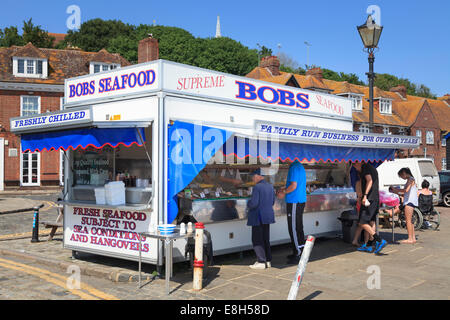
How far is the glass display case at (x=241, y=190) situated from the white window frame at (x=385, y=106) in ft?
124

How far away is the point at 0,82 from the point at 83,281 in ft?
92.1

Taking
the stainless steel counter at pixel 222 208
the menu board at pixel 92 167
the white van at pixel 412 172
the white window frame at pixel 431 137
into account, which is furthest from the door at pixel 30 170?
the white window frame at pixel 431 137

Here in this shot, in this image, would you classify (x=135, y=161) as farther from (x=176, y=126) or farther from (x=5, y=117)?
(x=5, y=117)

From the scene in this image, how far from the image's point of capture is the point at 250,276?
7.50m

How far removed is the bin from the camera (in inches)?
424

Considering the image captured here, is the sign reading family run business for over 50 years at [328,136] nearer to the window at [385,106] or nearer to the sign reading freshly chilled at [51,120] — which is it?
the sign reading freshly chilled at [51,120]

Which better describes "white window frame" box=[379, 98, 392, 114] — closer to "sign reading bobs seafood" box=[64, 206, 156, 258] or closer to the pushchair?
the pushchair

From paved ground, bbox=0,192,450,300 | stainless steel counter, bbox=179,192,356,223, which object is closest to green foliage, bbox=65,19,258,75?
stainless steel counter, bbox=179,192,356,223

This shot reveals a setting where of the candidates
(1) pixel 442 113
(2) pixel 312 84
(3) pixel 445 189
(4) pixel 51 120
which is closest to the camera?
(4) pixel 51 120

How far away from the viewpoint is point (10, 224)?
1491 cm

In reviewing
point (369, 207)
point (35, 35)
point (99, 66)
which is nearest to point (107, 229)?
point (369, 207)

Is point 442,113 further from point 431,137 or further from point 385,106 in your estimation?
point 385,106

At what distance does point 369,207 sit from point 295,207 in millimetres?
1858

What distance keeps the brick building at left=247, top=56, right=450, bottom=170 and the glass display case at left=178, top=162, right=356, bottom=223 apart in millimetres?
27174
